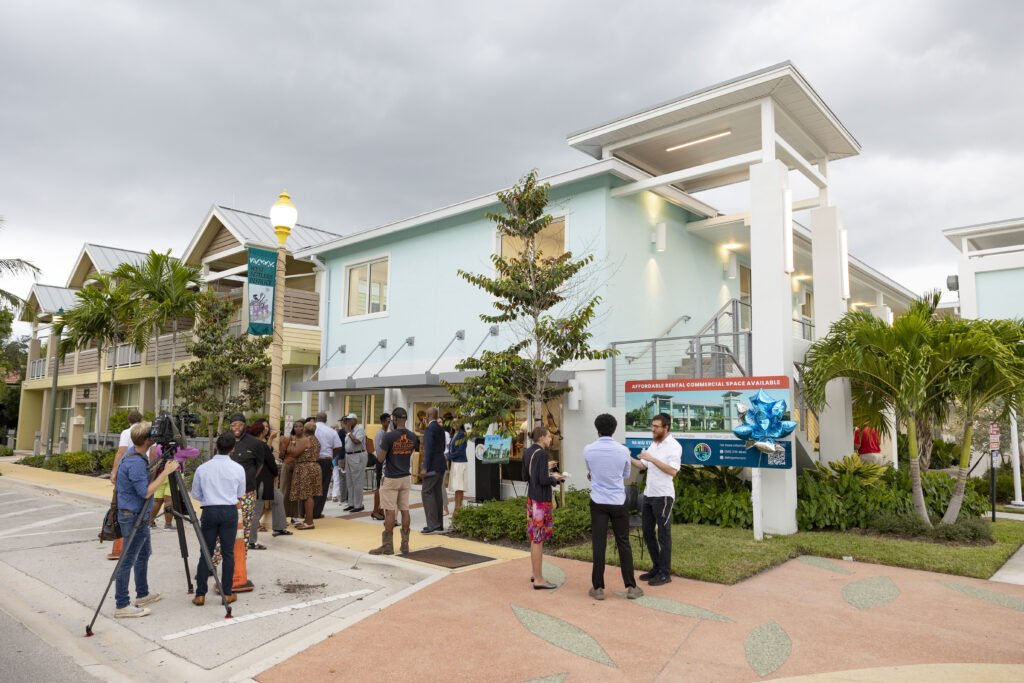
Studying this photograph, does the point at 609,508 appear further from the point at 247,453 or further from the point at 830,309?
the point at 830,309

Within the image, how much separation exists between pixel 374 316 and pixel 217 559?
10.6 metres

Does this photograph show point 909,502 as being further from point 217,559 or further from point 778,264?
point 217,559

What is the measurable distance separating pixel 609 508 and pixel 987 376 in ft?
21.0

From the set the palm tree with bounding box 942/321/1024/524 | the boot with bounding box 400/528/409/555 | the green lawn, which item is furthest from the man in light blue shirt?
the palm tree with bounding box 942/321/1024/524

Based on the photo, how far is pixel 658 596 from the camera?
664 centimetres

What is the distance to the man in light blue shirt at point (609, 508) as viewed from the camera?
6.56 m

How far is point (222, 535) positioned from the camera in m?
6.39

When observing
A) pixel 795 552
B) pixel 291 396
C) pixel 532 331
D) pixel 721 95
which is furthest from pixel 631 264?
pixel 291 396

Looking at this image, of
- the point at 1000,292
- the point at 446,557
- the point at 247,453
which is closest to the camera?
the point at 247,453

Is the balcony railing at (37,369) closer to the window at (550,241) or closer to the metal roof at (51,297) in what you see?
the metal roof at (51,297)

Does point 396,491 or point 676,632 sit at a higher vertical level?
point 396,491

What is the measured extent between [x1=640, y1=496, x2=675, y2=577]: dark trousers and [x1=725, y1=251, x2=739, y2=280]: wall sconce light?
10.9m

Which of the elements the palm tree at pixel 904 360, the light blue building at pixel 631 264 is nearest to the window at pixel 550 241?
the light blue building at pixel 631 264

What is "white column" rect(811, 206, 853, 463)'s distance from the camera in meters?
11.7
